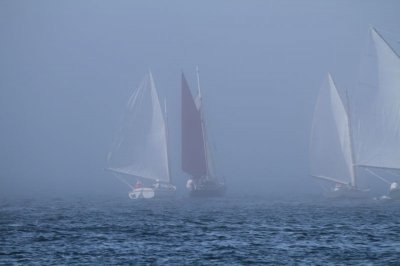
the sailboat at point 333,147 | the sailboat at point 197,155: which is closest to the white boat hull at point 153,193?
the sailboat at point 197,155

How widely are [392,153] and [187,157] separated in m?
30.5

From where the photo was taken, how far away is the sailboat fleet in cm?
11019

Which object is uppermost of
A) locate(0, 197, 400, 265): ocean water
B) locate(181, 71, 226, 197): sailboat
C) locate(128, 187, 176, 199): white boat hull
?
locate(181, 71, 226, 197): sailboat

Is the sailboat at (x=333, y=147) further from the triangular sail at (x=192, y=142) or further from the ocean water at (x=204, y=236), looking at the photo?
the ocean water at (x=204, y=236)

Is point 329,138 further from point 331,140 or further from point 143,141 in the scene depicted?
point 143,141

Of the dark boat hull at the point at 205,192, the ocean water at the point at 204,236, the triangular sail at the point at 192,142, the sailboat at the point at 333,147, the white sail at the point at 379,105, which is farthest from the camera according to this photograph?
the triangular sail at the point at 192,142

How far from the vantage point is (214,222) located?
263ft

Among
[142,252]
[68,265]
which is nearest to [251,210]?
[142,252]

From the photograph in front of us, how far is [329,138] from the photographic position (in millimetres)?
122312

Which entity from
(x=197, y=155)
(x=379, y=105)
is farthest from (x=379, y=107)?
(x=197, y=155)

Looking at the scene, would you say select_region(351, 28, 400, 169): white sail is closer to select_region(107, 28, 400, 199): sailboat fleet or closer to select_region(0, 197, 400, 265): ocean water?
select_region(107, 28, 400, 199): sailboat fleet

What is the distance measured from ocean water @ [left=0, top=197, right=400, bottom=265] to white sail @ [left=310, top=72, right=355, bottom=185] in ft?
66.5

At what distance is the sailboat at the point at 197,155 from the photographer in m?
127

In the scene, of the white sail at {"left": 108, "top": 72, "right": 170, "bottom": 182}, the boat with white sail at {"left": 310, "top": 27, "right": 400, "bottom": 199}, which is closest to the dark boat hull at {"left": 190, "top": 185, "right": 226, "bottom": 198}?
the white sail at {"left": 108, "top": 72, "right": 170, "bottom": 182}
